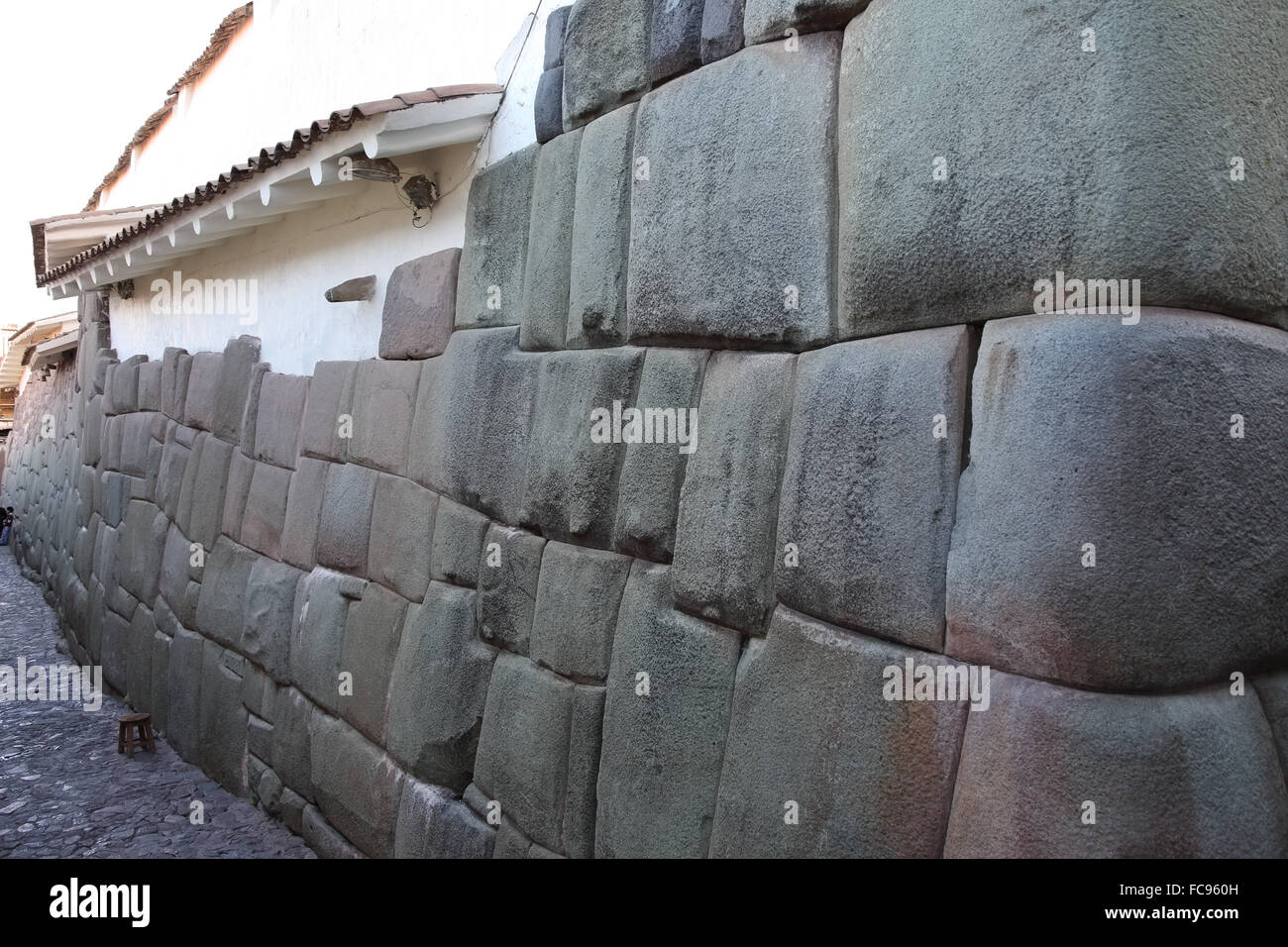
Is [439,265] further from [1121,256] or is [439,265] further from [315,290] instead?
[1121,256]

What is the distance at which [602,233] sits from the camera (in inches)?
103

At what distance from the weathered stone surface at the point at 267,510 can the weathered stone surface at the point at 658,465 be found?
2.57 meters

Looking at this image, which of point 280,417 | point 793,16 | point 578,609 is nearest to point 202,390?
point 280,417

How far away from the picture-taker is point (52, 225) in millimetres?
7594

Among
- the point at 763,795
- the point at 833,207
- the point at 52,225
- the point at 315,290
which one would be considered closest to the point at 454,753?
the point at 763,795

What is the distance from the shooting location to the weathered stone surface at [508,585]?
2.81 m

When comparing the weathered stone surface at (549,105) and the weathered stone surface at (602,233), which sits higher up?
the weathered stone surface at (549,105)

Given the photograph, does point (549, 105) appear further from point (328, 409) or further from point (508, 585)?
point (328, 409)

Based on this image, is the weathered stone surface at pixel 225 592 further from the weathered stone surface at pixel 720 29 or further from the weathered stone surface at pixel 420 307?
the weathered stone surface at pixel 720 29

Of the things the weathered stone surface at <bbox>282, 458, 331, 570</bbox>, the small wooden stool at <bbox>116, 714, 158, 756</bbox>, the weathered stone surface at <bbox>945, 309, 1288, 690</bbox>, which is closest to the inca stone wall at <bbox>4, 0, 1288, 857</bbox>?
the weathered stone surface at <bbox>945, 309, 1288, 690</bbox>

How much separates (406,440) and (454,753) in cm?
116

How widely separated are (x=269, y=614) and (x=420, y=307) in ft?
5.44

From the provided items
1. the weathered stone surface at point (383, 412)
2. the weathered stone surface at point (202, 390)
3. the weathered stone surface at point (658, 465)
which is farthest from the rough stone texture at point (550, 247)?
the weathered stone surface at point (202, 390)
